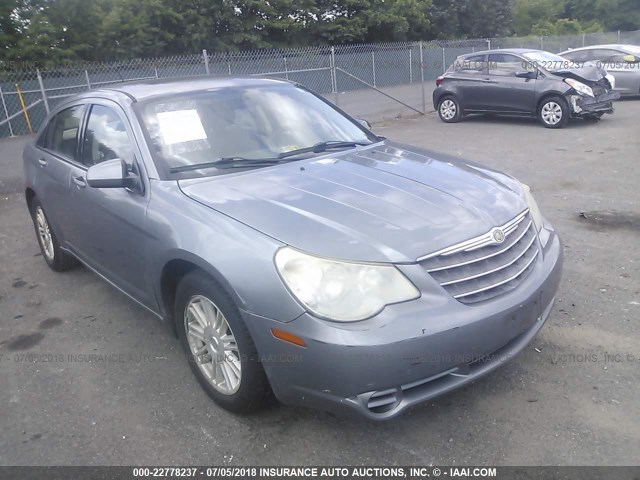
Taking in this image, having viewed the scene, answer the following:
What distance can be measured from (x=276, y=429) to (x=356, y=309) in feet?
2.95

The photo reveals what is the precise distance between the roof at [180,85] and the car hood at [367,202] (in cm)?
93

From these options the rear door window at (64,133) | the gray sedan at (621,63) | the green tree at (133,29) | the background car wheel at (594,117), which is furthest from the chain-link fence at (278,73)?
the rear door window at (64,133)

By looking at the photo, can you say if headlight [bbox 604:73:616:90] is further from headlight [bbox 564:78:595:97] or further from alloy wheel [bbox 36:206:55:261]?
alloy wheel [bbox 36:206:55:261]

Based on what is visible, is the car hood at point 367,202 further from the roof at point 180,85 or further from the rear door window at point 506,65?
the rear door window at point 506,65

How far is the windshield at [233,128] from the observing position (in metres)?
3.56

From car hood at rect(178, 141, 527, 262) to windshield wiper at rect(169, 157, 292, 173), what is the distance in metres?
0.11

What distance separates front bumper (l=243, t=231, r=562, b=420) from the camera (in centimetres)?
244

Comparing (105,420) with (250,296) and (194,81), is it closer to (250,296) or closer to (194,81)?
(250,296)

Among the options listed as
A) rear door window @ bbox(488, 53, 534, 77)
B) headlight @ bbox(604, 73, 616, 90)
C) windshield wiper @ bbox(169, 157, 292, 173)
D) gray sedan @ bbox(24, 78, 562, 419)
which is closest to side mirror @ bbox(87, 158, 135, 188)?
gray sedan @ bbox(24, 78, 562, 419)

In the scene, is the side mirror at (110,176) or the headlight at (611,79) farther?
the headlight at (611,79)

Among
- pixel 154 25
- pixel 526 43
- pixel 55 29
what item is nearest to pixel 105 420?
pixel 55 29

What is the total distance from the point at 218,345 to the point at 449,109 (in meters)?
12.5

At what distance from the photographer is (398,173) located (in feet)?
11.4

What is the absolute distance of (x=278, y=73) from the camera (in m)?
13.6
